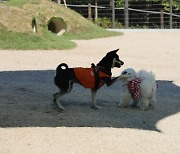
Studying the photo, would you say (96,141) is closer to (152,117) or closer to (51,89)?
(152,117)

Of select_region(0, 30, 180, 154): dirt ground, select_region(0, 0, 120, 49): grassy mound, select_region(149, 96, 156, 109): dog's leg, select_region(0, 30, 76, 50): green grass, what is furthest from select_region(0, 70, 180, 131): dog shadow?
select_region(0, 0, 120, 49): grassy mound

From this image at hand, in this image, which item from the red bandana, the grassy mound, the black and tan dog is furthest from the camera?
the grassy mound

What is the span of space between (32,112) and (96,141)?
143 centimetres

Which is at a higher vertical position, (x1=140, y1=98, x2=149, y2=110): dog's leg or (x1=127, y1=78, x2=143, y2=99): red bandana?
(x1=127, y1=78, x2=143, y2=99): red bandana

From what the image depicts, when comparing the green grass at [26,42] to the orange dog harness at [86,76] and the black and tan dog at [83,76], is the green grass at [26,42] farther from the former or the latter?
the orange dog harness at [86,76]

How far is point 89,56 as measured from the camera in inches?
653

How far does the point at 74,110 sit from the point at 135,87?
93 centimetres

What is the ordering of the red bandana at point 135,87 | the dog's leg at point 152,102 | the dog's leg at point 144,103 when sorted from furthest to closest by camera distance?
the dog's leg at point 152,102 → the dog's leg at point 144,103 → the red bandana at point 135,87

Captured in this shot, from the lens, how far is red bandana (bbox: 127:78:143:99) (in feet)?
24.6

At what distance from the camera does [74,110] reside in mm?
7348

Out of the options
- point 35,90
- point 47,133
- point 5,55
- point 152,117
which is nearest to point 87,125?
point 47,133

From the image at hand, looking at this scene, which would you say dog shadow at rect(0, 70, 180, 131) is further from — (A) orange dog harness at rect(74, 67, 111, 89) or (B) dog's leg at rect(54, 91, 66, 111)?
(A) orange dog harness at rect(74, 67, 111, 89)

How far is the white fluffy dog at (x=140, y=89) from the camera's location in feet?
24.7

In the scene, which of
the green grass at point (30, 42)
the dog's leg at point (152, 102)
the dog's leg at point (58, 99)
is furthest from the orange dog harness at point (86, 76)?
the green grass at point (30, 42)
